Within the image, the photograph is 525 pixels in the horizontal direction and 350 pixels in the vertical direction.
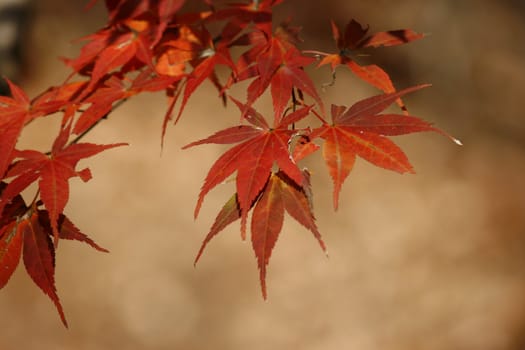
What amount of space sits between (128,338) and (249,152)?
0.88 meters

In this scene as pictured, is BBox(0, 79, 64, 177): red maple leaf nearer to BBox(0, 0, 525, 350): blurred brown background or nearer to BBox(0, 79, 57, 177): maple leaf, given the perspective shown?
BBox(0, 79, 57, 177): maple leaf

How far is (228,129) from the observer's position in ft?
2.19

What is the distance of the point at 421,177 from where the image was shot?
1.60m

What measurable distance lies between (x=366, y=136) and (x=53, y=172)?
1.22 ft

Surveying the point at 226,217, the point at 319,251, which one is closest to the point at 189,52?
the point at 226,217

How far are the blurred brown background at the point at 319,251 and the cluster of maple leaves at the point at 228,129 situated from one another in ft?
2.29

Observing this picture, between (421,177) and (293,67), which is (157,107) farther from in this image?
(293,67)

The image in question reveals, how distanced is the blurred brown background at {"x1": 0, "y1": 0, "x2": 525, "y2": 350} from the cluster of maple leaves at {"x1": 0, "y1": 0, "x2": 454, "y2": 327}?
0.70 m

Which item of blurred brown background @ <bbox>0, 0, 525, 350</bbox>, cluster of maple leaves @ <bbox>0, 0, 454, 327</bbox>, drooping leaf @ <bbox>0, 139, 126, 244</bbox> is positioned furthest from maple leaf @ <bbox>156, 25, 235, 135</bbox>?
blurred brown background @ <bbox>0, 0, 525, 350</bbox>

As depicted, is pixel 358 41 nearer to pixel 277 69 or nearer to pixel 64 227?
pixel 277 69

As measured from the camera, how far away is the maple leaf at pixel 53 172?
65 centimetres

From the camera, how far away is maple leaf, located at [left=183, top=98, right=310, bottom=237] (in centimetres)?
60

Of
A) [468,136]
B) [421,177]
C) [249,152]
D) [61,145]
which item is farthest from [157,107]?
[249,152]

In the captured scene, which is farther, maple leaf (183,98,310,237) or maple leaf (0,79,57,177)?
maple leaf (0,79,57,177)
